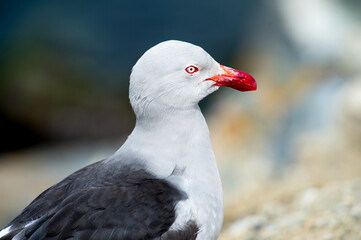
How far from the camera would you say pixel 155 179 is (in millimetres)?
4047

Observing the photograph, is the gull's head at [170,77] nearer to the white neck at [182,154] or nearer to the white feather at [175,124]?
the white feather at [175,124]

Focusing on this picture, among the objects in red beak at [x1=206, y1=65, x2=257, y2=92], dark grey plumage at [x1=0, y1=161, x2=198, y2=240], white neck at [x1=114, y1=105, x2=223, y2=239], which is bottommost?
dark grey plumage at [x1=0, y1=161, x2=198, y2=240]

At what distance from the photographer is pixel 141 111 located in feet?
13.9

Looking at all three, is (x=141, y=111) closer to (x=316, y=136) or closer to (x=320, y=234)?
(x=320, y=234)

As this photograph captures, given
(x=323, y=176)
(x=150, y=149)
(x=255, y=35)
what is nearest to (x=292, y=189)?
(x=323, y=176)

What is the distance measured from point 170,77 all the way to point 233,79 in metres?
0.53

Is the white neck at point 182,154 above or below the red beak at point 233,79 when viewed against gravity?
below

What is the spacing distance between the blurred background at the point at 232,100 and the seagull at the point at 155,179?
109cm

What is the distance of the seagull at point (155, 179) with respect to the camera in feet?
12.1

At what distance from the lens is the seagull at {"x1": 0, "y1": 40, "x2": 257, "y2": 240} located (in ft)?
12.1

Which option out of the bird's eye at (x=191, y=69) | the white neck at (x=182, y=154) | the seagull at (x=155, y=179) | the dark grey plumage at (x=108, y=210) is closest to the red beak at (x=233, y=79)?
the seagull at (x=155, y=179)

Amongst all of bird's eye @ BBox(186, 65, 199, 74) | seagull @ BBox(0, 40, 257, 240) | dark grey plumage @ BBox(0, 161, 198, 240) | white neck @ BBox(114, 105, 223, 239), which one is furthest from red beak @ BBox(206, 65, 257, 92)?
dark grey plumage @ BBox(0, 161, 198, 240)

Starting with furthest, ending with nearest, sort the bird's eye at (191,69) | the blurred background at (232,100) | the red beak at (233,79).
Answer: the blurred background at (232,100) → the red beak at (233,79) → the bird's eye at (191,69)

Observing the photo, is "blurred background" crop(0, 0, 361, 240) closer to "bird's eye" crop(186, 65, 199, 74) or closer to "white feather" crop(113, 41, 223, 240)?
"white feather" crop(113, 41, 223, 240)
